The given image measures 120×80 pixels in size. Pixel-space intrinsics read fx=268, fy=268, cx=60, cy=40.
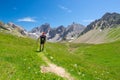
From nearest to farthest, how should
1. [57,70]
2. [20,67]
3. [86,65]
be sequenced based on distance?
[20,67] < [57,70] < [86,65]

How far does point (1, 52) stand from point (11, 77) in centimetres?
1249

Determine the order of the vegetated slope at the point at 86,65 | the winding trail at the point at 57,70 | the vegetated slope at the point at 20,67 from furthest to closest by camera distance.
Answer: the vegetated slope at the point at 86,65 < the winding trail at the point at 57,70 < the vegetated slope at the point at 20,67

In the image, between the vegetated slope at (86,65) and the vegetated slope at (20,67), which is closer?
the vegetated slope at (20,67)

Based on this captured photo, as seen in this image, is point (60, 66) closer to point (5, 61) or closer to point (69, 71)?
point (69, 71)

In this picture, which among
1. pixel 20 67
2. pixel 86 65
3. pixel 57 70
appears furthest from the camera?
pixel 86 65

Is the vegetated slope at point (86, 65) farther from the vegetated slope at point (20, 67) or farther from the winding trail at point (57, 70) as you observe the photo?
Answer: the vegetated slope at point (20, 67)

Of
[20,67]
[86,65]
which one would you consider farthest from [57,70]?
[86,65]

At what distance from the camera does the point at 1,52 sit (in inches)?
1725

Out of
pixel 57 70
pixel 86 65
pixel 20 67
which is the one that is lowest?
pixel 86 65

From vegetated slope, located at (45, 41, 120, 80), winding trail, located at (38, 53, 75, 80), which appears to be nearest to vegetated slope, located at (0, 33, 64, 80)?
winding trail, located at (38, 53, 75, 80)

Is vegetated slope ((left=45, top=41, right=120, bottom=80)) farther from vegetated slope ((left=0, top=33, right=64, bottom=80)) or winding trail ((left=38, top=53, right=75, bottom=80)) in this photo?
vegetated slope ((left=0, top=33, right=64, bottom=80))

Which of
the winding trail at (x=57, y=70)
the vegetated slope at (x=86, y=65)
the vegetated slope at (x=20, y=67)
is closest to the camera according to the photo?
the vegetated slope at (x=20, y=67)

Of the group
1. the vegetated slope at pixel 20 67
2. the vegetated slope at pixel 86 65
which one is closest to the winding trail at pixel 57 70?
the vegetated slope at pixel 20 67

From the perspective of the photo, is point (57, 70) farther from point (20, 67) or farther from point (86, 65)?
point (86, 65)
